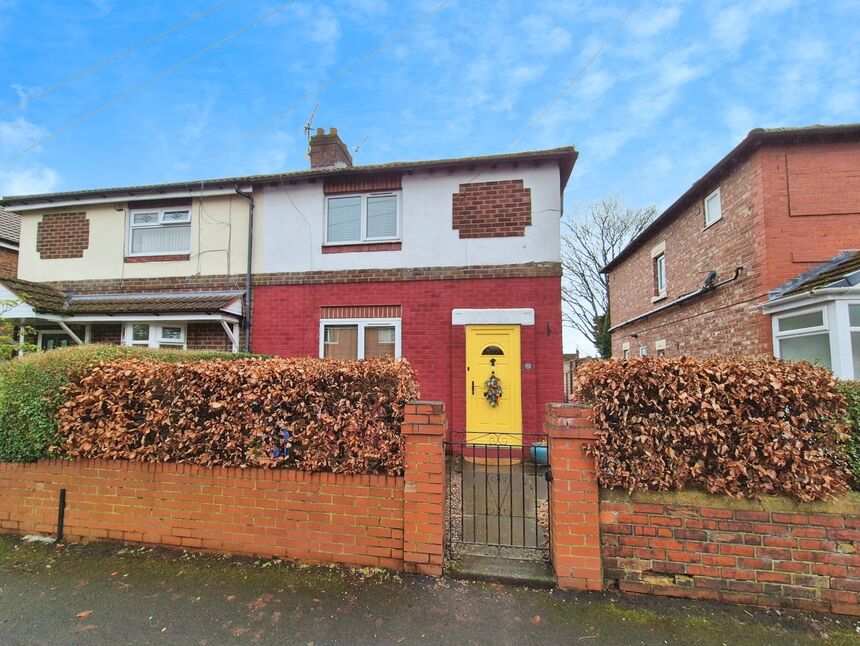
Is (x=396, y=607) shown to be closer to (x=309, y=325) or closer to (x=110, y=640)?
(x=110, y=640)

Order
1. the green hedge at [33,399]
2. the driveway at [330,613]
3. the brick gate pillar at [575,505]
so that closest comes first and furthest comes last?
the driveway at [330,613], the brick gate pillar at [575,505], the green hedge at [33,399]

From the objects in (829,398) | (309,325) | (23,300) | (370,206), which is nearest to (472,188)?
(370,206)

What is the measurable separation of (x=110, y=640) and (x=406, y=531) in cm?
188

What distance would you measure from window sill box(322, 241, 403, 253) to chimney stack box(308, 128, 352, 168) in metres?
2.15

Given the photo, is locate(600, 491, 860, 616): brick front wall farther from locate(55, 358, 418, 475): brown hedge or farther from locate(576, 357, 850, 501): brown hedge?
locate(55, 358, 418, 475): brown hedge

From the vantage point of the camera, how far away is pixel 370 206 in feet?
27.5

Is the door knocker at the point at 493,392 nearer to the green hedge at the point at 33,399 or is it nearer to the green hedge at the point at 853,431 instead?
the green hedge at the point at 853,431

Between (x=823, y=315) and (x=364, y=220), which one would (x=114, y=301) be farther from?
(x=823, y=315)

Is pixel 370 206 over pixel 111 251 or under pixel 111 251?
over

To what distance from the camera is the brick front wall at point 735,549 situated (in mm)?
2652

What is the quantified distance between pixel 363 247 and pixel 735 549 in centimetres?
711

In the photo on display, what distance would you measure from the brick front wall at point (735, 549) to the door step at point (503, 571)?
448 millimetres

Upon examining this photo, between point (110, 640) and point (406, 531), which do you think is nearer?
point (110, 640)

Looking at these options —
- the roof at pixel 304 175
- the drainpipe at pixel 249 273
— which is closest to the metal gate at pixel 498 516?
the roof at pixel 304 175
